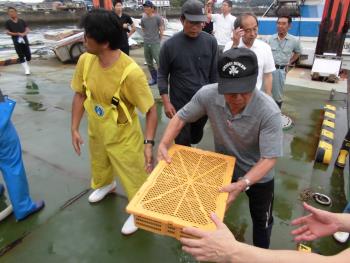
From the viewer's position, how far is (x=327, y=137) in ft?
14.2

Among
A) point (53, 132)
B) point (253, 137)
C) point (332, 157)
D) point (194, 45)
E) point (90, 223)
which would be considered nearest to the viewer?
point (253, 137)

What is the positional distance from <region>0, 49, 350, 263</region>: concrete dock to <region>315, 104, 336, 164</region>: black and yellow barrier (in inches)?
4.5

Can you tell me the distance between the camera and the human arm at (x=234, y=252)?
1.10 metres

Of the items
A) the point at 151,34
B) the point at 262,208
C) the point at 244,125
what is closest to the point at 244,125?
the point at 244,125

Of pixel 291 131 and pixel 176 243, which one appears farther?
pixel 291 131

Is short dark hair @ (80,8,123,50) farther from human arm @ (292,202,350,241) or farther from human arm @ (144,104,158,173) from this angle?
human arm @ (292,202,350,241)

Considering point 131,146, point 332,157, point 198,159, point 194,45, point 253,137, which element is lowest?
point 332,157

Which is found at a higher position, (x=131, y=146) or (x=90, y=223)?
(x=131, y=146)

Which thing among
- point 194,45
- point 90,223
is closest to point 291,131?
point 194,45

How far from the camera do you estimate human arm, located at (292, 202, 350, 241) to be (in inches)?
60.4

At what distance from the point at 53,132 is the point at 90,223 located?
7.84 feet

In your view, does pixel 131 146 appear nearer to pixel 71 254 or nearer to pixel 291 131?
pixel 71 254

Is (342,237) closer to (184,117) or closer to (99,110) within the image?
(184,117)

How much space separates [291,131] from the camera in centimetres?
485
